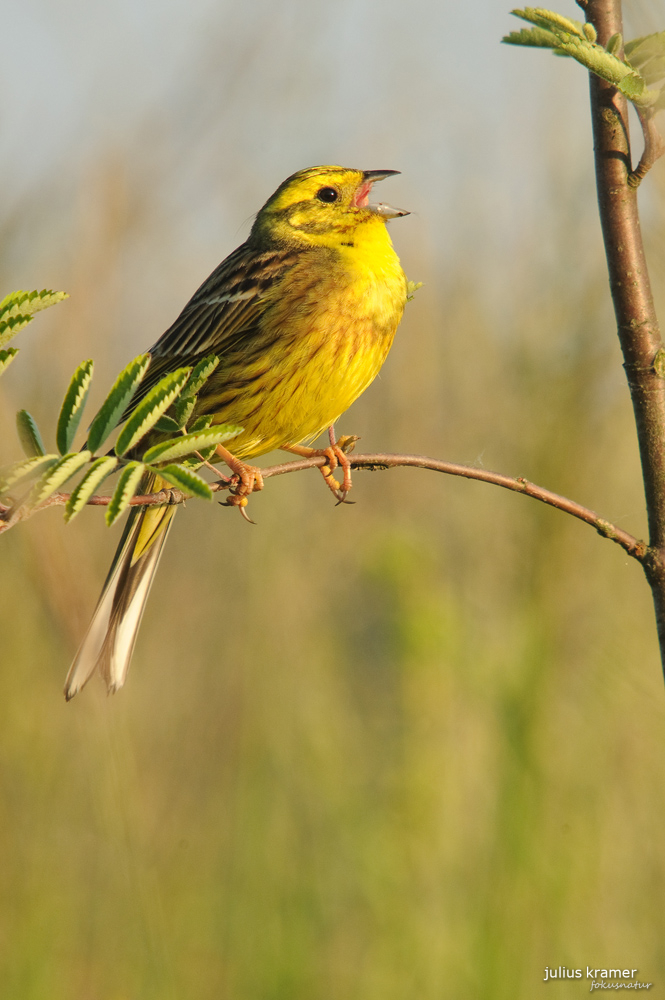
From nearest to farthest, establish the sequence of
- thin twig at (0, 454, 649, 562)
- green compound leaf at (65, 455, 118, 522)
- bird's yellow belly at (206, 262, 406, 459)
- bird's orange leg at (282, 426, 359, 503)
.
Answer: green compound leaf at (65, 455, 118, 522), thin twig at (0, 454, 649, 562), bird's orange leg at (282, 426, 359, 503), bird's yellow belly at (206, 262, 406, 459)

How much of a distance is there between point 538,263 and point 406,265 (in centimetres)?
61

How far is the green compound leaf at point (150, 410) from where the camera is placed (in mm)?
1275

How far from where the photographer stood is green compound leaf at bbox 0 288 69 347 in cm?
123

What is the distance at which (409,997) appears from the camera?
297 cm

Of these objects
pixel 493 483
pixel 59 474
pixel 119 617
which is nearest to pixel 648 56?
pixel 493 483

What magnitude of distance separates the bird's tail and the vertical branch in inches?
62.0

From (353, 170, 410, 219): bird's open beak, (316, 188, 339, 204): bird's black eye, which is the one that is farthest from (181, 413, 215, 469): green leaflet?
(316, 188, 339, 204): bird's black eye

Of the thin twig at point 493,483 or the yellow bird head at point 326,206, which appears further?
the yellow bird head at point 326,206

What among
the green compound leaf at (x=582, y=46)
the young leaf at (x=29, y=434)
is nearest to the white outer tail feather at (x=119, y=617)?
the young leaf at (x=29, y=434)

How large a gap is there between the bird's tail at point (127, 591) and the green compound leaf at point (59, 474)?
1.38 meters

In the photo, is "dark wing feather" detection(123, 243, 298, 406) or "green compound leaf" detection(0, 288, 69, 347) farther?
"dark wing feather" detection(123, 243, 298, 406)

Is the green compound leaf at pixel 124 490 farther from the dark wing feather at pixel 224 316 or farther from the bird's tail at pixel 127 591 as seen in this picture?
the dark wing feather at pixel 224 316

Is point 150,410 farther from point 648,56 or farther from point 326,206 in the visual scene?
point 326,206

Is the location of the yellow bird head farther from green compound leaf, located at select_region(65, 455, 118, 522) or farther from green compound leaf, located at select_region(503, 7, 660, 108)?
green compound leaf, located at select_region(65, 455, 118, 522)
